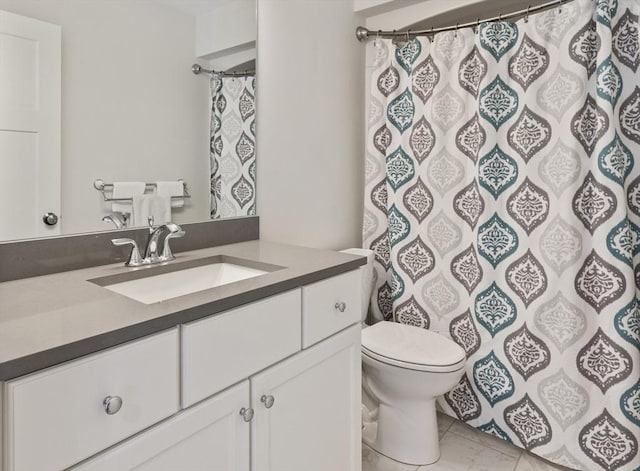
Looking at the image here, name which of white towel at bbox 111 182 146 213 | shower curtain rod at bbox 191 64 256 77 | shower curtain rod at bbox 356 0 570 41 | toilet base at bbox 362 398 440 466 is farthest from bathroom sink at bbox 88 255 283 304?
shower curtain rod at bbox 356 0 570 41

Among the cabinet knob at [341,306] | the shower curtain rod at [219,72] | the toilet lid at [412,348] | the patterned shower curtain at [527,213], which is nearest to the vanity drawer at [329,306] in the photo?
the cabinet knob at [341,306]

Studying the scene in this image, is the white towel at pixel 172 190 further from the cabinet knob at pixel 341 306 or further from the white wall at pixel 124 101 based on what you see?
the cabinet knob at pixel 341 306

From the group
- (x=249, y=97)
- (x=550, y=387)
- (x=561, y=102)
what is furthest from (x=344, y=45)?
(x=550, y=387)

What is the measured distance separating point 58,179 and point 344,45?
154cm

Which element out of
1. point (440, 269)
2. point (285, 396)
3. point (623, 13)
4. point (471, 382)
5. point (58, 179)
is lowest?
point (471, 382)

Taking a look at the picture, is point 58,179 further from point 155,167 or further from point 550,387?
point 550,387

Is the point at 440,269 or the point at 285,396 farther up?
the point at 440,269

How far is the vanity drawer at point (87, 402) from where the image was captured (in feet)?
2.08

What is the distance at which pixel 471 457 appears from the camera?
1851mm

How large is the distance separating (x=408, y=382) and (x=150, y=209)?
3.90 feet

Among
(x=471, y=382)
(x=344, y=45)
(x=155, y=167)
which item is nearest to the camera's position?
(x=155, y=167)

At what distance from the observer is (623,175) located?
157 cm

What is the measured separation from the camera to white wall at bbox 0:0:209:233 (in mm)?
1243

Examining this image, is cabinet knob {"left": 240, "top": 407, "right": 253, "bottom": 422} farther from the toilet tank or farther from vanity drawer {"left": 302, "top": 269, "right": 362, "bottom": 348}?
the toilet tank
